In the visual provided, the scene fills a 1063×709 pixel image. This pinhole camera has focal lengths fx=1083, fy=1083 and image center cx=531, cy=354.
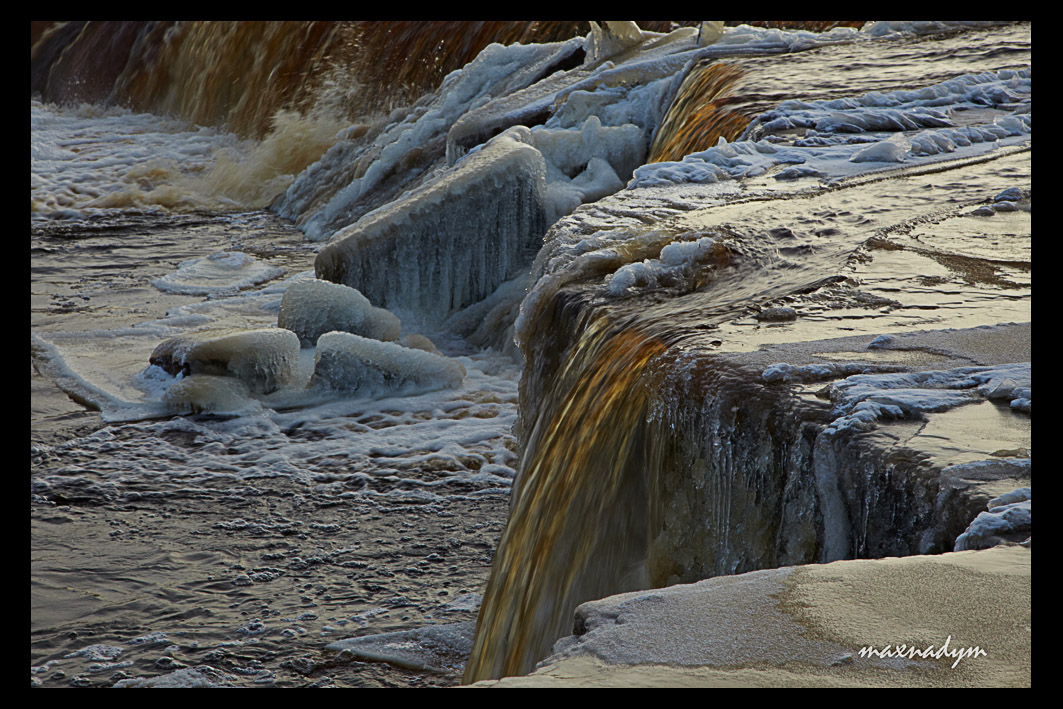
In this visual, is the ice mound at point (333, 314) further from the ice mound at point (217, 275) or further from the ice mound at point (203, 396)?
the ice mound at point (217, 275)

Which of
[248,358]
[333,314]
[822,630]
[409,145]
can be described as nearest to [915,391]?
[822,630]

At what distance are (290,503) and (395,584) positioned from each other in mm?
978

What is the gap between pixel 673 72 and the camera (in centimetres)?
847

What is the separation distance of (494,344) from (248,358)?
5.40ft

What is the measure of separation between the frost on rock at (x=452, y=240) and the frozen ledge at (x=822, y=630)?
598 centimetres

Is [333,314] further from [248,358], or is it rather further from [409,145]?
[409,145]

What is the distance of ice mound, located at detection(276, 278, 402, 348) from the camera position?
694cm

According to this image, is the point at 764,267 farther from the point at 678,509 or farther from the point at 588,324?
the point at 678,509

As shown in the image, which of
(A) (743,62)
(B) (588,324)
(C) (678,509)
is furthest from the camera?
(A) (743,62)

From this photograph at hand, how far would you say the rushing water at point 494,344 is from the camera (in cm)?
281

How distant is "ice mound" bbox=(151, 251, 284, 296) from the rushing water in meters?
0.05

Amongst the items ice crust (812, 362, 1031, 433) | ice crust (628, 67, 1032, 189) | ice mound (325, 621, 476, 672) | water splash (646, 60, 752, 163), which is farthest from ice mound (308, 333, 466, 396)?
ice crust (812, 362, 1031, 433)

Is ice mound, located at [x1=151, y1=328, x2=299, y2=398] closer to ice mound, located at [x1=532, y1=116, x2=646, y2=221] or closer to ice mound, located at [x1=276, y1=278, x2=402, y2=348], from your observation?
ice mound, located at [x1=276, y1=278, x2=402, y2=348]

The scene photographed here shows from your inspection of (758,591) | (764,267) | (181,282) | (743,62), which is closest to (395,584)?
(764,267)
